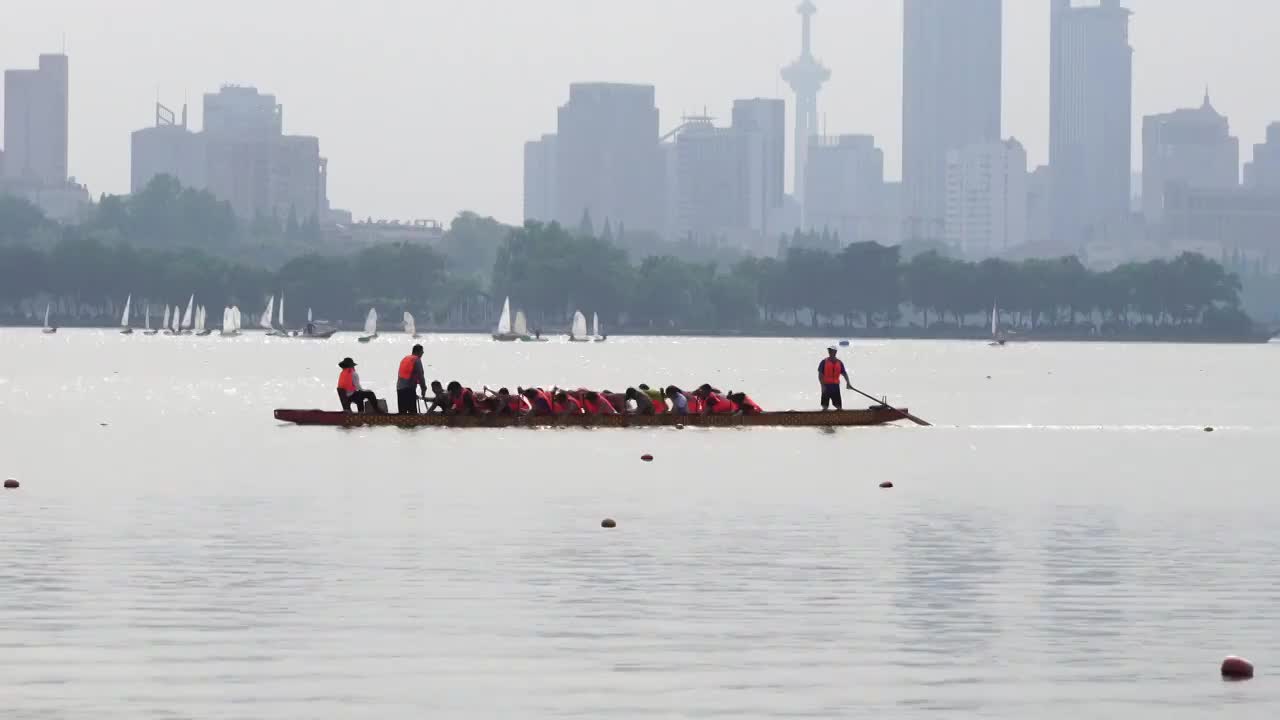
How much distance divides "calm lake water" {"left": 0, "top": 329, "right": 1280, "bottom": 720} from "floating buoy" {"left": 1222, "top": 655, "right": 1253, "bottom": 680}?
16 cm

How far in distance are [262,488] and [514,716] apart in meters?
26.1

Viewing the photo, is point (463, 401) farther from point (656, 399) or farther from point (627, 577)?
point (627, 577)

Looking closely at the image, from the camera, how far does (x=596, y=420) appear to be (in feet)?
218

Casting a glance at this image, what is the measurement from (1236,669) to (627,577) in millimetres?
9373

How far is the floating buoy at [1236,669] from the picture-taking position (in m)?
22.3

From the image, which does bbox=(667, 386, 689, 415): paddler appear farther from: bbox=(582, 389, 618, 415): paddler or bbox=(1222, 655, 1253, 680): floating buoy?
bbox=(1222, 655, 1253, 680): floating buoy

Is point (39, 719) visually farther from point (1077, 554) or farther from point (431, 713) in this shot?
point (1077, 554)

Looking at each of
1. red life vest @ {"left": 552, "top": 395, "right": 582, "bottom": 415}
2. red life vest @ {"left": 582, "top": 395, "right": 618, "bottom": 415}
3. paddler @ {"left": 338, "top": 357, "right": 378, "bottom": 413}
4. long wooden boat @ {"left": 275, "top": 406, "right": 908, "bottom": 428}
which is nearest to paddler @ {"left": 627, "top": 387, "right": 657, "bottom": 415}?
long wooden boat @ {"left": 275, "top": 406, "right": 908, "bottom": 428}

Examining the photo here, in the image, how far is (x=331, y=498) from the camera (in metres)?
43.1

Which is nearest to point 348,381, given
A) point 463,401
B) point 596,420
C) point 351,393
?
point 351,393

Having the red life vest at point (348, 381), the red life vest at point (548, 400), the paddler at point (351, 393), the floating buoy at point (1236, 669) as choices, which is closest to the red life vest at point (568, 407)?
the red life vest at point (548, 400)

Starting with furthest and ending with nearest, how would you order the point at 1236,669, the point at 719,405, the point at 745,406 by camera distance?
the point at 719,405 < the point at 745,406 < the point at 1236,669

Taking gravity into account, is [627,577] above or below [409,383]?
below

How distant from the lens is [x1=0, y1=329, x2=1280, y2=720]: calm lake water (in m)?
21.4
